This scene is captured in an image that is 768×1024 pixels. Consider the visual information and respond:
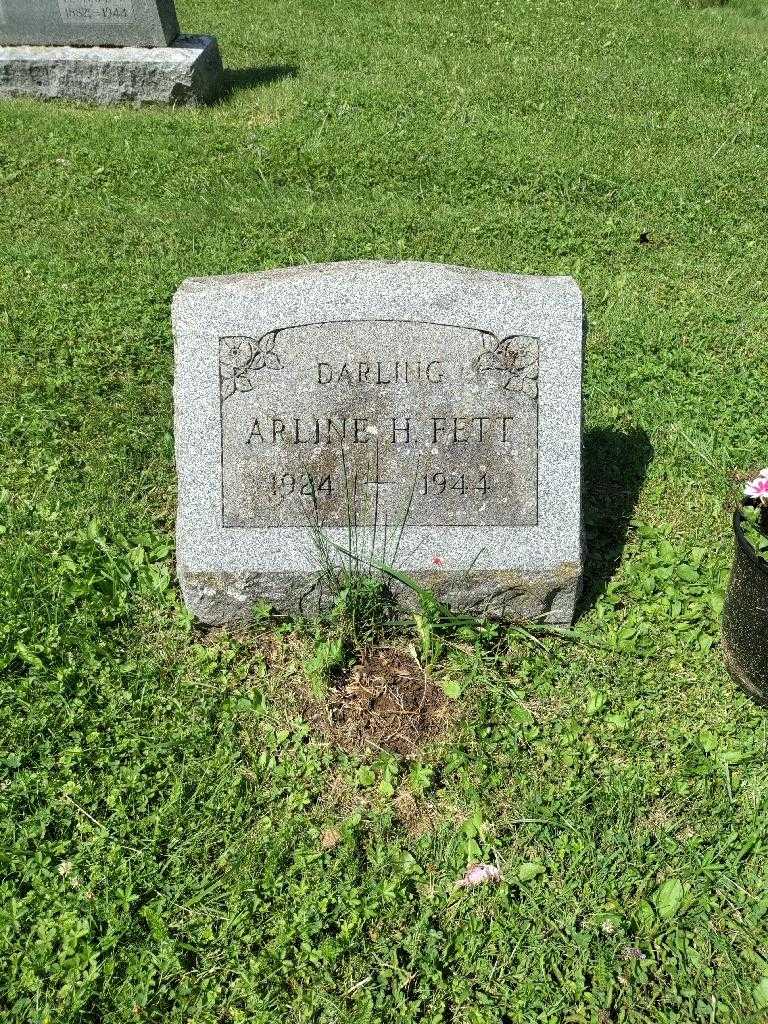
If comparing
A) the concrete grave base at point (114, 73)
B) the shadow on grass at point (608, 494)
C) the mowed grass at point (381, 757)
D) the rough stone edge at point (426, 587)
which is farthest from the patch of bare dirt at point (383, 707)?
the concrete grave base at point (114, 73)

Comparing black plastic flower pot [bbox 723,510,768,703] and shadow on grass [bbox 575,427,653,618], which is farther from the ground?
black plastic flower pot [bbox 723,510,768,703]

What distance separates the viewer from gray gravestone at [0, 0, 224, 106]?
7898 millimetres

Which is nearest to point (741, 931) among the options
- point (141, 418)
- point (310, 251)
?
point (141, 418)

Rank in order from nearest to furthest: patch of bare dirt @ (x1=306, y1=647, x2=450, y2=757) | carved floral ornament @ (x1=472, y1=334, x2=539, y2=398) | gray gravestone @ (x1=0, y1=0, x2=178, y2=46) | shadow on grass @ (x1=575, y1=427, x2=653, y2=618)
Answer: patch of bare dirt @ (x1=306, y1=647, x2=450, y2=757)
carved floral ornament @ (x1=472, y1=334, x2=539, y2=398)
shadow on grass @ (x1=575, y1=427, x2=653, y2=618)
gray gravestone @ (x1=0, y1=0, x2=178, y2=46)

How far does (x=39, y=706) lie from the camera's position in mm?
3141

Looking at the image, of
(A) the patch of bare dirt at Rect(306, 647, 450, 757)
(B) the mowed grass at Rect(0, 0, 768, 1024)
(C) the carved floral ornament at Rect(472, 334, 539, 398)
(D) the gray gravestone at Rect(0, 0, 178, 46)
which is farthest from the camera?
(D) the gray gravestone at Rect(0, 0, 178, 46)

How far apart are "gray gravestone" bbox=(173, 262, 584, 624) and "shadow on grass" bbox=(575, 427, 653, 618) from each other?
1.31 ft

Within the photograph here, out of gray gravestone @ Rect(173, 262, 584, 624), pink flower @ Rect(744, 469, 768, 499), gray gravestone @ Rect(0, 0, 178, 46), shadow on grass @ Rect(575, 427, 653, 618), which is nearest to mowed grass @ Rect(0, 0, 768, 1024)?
shadow on grass @ Rect(575, 427, 653, 618)

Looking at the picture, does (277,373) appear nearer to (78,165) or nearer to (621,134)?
(78,165)

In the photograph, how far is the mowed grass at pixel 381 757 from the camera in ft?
8.30

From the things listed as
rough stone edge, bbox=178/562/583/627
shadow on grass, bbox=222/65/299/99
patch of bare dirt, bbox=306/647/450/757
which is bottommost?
patch of bare dirt, bbox=306/647/450/757

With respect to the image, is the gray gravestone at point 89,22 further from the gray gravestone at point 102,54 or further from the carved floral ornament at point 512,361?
the carved floral ornament at point 512,361

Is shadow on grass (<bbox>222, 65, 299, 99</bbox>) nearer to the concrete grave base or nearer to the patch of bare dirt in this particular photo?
the concrete grave base

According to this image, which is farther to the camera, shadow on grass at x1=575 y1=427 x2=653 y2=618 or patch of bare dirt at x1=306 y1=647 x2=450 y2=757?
shadow on grass at x1=575 y1=427 x2=653 y2=618
